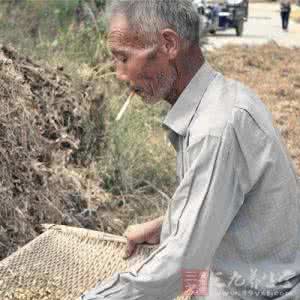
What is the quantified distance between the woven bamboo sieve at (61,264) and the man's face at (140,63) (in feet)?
3.32

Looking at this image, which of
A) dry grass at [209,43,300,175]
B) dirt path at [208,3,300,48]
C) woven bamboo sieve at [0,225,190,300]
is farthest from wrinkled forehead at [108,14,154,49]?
dirt path at [208,3,300,48]

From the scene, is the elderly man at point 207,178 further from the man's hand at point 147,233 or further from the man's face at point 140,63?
the man's hand at point 147,233

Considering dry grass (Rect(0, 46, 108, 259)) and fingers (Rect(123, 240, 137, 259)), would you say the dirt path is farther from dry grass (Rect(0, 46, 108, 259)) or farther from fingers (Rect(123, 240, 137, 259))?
fingers (Rect(123, 240, 137, 259))

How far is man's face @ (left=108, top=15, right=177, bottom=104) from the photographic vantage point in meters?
1.88

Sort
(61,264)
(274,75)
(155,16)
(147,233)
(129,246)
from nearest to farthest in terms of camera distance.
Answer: (155,16) < (147,233) < (129,246) < (61,264) < (274,75)

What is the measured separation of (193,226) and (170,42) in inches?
19.5

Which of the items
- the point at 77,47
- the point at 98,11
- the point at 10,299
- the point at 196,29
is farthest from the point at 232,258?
the point at 98,11

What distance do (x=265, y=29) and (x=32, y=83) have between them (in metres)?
18.8

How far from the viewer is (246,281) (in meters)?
1.91

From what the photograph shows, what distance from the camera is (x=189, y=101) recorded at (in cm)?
190

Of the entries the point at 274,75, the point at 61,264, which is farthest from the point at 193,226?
the point at 274,75

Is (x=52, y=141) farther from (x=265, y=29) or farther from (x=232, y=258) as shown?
(x=265, y=29)

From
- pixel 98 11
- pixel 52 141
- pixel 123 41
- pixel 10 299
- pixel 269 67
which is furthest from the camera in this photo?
pixel 269 67

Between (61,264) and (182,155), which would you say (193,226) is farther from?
(61,264)
